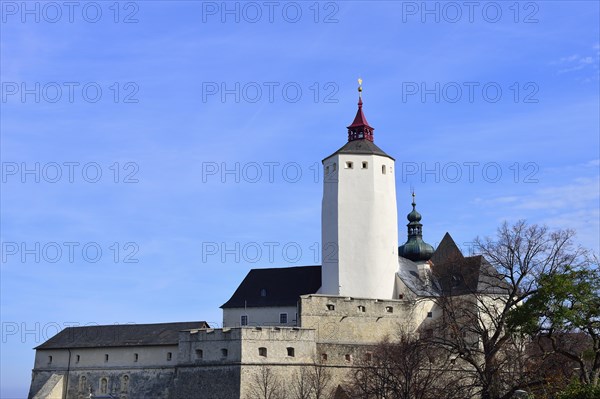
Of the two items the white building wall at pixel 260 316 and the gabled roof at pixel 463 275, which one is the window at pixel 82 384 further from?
the gabled roof at pixel 463 275

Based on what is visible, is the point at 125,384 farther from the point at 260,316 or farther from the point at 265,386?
the point at 265,386

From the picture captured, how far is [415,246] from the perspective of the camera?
57.1m

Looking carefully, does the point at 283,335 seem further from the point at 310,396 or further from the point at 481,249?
the point at 481,249

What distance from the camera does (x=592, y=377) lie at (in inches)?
898

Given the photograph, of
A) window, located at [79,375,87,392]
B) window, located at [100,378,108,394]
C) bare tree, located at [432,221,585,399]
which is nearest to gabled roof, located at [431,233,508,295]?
bare tree, located at [432,221,585,399]

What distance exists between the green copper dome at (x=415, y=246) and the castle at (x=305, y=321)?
329cm

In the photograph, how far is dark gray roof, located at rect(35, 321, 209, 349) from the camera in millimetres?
47688

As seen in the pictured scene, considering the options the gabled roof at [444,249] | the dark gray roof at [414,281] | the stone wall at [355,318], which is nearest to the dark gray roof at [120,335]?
the stone wall at [355,318]

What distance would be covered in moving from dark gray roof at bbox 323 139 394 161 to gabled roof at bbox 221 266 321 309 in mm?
7491

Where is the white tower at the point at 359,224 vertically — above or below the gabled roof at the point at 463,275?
above

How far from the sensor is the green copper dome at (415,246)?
56.7 m

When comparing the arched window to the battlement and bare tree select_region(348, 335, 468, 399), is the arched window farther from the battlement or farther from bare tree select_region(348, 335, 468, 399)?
bare tree select_region(348, 335, 468, 399)

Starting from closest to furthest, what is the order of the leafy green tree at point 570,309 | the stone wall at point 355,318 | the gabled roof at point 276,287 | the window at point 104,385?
the leafy green tree at point 570,309 → the stone wall at point 355,318 → the window at point 104,385 → the gabled roof at point 276,287

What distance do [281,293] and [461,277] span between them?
11.3 metres
